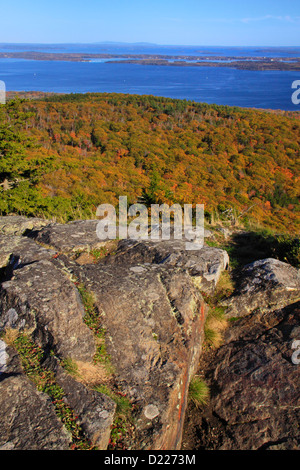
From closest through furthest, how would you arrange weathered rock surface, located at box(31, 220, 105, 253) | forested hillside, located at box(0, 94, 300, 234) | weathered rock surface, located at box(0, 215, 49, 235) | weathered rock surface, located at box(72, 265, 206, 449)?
weathered rock surface, located at box(72, 265, 206, 449), weathered rock surface, located at box(31, 220, 105, 253), weathered rock surface, located at box(0, 215, 49, 235), forested hillside, located at box(0, 94, 300, 234)

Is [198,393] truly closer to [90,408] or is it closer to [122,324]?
[122,324]

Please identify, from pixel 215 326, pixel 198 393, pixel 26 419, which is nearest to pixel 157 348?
pixel 198 393

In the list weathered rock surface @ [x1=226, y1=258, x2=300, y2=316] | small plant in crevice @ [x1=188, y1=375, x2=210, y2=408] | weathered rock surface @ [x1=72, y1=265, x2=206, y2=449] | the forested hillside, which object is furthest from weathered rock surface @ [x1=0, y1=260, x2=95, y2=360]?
the forested hillside

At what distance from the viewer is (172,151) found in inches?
1561

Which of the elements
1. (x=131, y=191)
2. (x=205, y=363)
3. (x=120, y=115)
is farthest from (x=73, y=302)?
(x=120, y=115)

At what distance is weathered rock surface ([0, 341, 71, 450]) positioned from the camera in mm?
2521

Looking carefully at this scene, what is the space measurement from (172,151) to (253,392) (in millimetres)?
37902

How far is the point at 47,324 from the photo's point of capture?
344 centimetres

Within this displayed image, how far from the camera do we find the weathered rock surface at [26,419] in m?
2.52

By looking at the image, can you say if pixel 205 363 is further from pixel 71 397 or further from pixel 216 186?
pixel 216 186

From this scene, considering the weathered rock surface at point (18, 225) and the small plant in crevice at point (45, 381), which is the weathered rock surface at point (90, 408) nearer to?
the small plant in crevice at point (45, 381)

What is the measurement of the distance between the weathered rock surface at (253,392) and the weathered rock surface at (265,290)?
0.88ft

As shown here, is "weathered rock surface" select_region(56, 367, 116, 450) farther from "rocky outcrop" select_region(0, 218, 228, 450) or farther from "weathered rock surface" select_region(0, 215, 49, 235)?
"weathered rock surface" select_region(0, 215, 49, 235)

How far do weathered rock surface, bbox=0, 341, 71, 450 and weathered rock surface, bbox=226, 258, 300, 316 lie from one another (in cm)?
269
